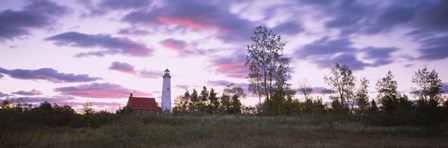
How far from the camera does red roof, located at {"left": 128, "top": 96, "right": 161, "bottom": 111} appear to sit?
238 feet

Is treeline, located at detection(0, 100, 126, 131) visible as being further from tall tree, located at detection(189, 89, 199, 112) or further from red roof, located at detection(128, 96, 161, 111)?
tall tree, located at detection(189, 89, 199, 112)

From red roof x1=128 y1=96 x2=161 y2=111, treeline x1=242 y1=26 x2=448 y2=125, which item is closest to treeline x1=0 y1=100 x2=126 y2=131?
treeline x1=242 y1=26 x2=448 y2=125

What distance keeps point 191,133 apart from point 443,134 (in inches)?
492

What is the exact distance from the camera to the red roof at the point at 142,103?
72688 millimetres

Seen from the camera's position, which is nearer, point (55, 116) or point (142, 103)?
point (55, 116)

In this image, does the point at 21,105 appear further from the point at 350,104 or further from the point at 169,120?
the point at 350,104

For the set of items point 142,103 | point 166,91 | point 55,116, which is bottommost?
point 55,116

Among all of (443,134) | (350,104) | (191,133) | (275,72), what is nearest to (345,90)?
(350,104)

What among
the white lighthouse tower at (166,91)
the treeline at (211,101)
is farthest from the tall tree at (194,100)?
the white lighthouse tower at (166,91)

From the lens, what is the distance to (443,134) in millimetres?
17062

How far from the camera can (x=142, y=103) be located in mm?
73812

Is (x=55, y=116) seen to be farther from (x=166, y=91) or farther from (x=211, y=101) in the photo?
(x=211, y=101)

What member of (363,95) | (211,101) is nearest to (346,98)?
(363,95)

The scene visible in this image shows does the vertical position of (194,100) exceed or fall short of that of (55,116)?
it exceeds it
